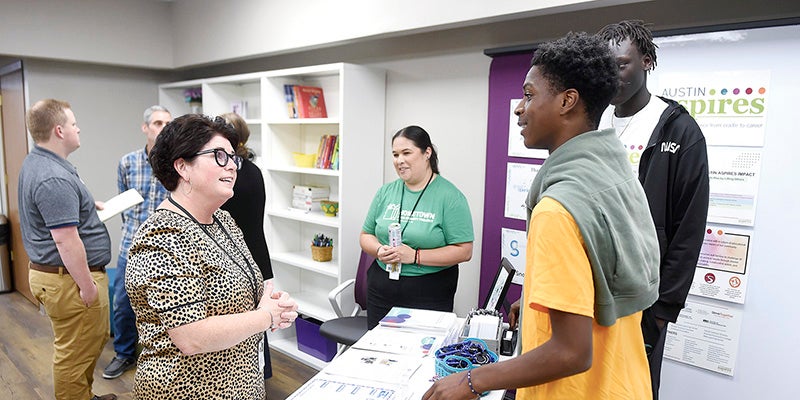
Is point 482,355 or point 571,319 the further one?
point 482,355

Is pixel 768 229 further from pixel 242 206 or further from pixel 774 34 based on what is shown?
pixel 242 206

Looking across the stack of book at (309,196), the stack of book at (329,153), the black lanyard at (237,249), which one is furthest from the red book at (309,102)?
the black lanyard at (237,249)

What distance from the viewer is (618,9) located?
95.9 inches

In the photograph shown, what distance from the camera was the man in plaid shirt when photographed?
3426 millimetres

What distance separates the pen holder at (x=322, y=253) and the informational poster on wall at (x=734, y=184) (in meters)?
2.49

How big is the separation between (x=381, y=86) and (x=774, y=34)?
225cm

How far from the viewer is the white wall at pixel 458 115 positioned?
10.2 ft

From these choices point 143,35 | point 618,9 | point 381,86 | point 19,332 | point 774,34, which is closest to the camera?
point 774,34

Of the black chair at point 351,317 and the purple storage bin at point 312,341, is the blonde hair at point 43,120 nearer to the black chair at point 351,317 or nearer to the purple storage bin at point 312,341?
the black chair at point 351,317

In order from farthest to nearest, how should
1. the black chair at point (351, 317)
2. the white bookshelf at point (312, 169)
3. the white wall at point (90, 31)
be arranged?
the white wall at point (90, 31), the white bookshelf at point (312, 169), the black chair at point (351, 317)

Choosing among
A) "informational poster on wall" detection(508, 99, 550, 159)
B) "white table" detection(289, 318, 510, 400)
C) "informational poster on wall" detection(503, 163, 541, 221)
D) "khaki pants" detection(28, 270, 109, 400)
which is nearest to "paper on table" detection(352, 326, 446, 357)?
"white table" detection(289, 318, 510, 400)

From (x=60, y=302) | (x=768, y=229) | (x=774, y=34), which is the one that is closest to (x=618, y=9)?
(x=774, y=34)

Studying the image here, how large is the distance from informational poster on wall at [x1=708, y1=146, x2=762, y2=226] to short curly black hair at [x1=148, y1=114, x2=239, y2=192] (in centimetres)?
189

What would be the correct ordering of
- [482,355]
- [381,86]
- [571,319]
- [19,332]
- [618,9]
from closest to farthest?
[571,319], [482,355], [618,9], [381,86], [19,332]
